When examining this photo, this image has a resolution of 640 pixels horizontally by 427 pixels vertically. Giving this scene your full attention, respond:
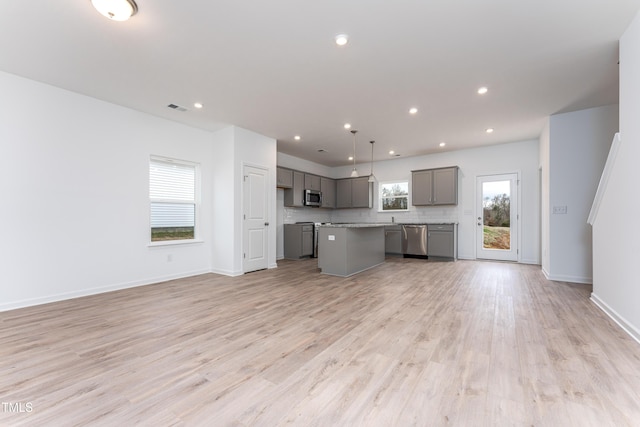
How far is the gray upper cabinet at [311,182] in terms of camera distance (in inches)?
299

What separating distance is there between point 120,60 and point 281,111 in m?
2.11

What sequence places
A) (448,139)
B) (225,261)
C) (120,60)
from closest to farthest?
(120,60)
(225,261)
(448,139)

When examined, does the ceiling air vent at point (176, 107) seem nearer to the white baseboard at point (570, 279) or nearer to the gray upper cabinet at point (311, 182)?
the gray upper cabinet at point (311, 182)

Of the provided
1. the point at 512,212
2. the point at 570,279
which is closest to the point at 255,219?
the point at 570,279

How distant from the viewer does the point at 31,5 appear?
2.23 m

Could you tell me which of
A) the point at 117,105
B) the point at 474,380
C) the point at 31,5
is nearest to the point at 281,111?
the point at 117,105

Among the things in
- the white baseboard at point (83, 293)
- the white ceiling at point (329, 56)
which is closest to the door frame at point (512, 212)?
the white ceiling at point (329, 56)

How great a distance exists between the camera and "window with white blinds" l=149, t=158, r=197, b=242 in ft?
15.5

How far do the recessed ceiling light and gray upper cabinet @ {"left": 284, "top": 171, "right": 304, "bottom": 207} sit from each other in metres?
4.61

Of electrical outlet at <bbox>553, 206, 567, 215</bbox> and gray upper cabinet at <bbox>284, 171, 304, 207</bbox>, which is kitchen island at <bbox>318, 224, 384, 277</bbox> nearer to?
gray upper cabinet at <bbox>284, 171, 304, 207</bbox>

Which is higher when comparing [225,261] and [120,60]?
[120,60]

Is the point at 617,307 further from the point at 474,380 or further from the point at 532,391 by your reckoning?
the point at 474,380

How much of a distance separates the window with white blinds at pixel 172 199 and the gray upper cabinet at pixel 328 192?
3793mm

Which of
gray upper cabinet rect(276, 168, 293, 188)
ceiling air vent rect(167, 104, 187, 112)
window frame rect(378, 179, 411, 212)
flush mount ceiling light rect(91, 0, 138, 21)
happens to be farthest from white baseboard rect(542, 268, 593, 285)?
ceiling air vent rect(167, 104, 187, 112)
